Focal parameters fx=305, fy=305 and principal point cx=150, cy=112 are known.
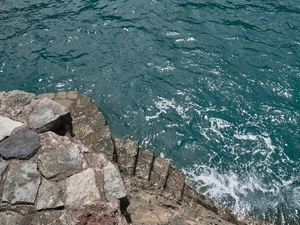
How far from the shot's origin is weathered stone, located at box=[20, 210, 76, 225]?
13.3ft

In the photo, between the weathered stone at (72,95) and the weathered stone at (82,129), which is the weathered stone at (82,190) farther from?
the weathered stone at (72,95)

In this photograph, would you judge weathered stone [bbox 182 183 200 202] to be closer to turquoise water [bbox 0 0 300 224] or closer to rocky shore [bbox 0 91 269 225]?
rocky shore [bbox 0 91 269 225]

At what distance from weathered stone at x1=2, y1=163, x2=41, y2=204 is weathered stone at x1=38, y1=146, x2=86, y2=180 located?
0.48ft

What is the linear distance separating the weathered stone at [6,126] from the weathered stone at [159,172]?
3.87 metres

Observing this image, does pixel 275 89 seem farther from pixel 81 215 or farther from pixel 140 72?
pixel 81 215

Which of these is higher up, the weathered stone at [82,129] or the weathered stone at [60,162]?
the weathered stone at [60,162]

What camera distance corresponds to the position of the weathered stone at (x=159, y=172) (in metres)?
7.94

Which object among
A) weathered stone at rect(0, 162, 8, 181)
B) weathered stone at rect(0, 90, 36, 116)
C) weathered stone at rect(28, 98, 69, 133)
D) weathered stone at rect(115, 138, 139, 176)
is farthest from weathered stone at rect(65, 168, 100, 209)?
weathered stone at rect(115, 138, 139, 176)

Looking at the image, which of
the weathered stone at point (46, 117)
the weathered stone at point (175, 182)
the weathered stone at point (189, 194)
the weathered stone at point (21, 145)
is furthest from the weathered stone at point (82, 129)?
the weathered stone at point (21, 145)

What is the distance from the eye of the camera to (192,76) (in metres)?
11.3

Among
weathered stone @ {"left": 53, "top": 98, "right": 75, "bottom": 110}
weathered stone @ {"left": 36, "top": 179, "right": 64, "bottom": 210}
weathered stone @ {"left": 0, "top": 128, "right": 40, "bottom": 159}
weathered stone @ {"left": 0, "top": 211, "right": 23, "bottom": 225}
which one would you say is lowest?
weathered stone @ {"left": 53, "top": 98, "right": 75, "bottom": 110}

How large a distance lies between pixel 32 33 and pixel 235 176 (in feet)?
34.4

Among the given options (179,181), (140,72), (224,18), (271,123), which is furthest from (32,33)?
(271,123)

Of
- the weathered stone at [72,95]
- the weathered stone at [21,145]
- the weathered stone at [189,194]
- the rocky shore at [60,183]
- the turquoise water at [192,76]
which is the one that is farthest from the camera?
the weathered stone at [72,95]
